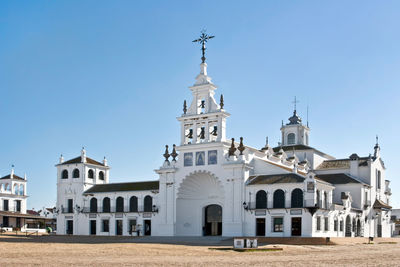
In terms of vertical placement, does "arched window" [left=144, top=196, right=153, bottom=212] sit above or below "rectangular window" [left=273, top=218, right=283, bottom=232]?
above

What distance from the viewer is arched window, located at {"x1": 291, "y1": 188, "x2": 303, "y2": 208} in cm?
4891

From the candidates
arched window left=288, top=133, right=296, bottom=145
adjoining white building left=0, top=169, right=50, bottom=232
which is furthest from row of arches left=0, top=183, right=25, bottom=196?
arched window left=288, top=133, right=296, bottom=145

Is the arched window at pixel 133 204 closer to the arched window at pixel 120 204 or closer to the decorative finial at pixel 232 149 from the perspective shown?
the arched window at pixel 120 204

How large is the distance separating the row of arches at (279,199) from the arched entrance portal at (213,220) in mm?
5828

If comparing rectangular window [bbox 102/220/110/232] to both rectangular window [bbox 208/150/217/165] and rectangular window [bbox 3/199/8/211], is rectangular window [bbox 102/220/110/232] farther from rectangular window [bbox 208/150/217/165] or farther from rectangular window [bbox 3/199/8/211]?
rectangular window [bbox 3/199/8/211]

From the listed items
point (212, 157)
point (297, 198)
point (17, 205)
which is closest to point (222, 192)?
point (212, 157)

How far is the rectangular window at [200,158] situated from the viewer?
2149 inches

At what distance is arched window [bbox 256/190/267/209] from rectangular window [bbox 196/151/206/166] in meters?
6.42

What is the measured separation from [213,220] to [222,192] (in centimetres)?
351

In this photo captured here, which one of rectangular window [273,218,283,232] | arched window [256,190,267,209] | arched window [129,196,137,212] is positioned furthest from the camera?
arched window [129,196,137,212]

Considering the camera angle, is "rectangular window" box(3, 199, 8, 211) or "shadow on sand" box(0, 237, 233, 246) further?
"rectangular window" box(3, 199, 8, 211)

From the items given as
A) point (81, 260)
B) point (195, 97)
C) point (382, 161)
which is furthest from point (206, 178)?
point (81, 260)

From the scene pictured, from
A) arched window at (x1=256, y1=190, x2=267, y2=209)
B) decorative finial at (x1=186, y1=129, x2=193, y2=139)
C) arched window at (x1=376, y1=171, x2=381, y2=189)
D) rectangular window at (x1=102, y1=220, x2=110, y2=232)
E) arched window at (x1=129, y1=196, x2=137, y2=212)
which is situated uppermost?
decorative finial at (x1=186, y1=129, x2=193, y2=139)

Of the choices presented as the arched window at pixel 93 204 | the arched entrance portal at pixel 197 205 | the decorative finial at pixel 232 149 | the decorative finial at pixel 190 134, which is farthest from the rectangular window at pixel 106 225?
the decorative finial at pixel 232 149
